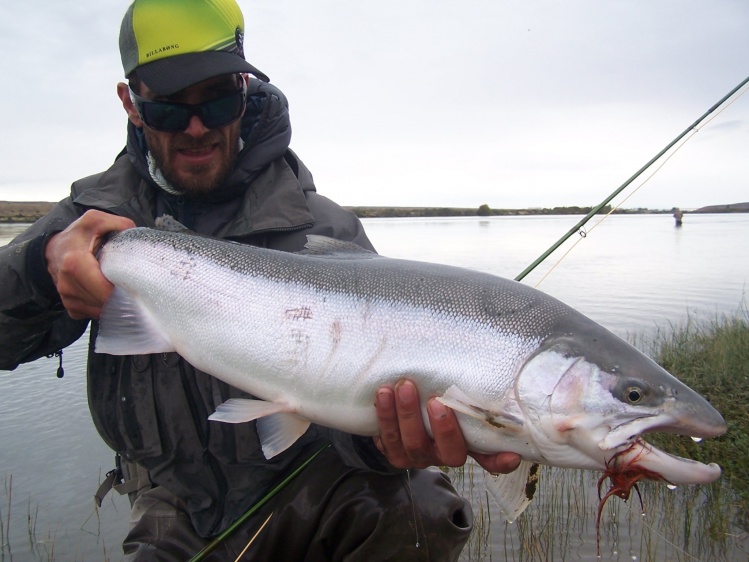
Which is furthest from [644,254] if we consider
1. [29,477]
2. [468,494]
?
[29,477]

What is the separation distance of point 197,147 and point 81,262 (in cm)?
103

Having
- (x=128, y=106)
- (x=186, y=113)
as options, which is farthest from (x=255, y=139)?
(x=128, y=106)

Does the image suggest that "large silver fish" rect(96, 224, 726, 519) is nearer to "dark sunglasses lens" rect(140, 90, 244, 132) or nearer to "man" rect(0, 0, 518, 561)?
"man" rect(0, 0, 518, 561)

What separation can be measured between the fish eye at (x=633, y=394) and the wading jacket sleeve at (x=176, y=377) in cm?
127

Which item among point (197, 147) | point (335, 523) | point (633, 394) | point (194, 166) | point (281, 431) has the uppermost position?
point (197, 147)

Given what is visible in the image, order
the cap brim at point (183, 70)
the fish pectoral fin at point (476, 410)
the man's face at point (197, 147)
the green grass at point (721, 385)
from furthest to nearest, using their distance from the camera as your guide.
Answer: the green grass at point (721, 385)
the man's face at point (197, 147)
the cap brim at point (183, 70)
the fish pectoral fin at point (476, 410)

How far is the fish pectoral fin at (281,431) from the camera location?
2.74 m

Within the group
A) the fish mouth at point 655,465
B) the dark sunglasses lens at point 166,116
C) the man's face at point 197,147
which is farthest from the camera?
the man's face at point 197,147

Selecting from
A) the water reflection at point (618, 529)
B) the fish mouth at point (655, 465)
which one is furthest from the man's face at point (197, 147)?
the water reflection at point (618, 529)

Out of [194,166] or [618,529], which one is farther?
[618,529]

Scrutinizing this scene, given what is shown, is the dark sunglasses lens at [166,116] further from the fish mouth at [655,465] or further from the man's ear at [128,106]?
Result: the fish mouth at [655,465]

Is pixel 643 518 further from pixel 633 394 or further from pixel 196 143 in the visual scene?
pixel 196 143

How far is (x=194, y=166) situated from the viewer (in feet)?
11.5

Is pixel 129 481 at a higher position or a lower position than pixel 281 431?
lower
